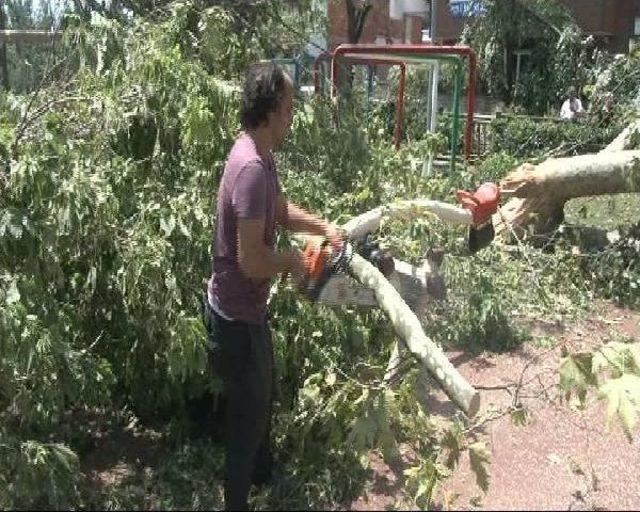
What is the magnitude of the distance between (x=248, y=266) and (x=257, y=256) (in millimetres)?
44

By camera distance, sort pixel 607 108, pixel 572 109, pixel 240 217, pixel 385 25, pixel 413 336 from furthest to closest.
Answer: pixel 385 25 < pixel 572 109 < pixel 607 108 < pixel 413 336 < pixel 240 217

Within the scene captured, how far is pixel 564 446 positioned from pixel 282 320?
1326 mm

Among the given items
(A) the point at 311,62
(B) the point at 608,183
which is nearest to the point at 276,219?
(A) the point at 311,62

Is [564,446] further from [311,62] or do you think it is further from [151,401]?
[311,62]

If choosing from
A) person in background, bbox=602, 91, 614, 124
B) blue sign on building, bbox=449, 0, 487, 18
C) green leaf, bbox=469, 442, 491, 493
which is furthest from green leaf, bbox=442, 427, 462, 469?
blue sign on building, bbox=449, 0, 487, 18

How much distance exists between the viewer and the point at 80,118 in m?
3.59

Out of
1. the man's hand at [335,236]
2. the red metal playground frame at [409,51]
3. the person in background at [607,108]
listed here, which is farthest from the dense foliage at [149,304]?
the person in background at [607,108]

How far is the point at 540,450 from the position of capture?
3.70 meters

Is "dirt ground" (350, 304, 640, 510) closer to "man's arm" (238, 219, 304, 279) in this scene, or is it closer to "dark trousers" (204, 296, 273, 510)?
"dark trousers" (204, 296, 273, 510)

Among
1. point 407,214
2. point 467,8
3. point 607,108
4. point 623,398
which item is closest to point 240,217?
point 623,398

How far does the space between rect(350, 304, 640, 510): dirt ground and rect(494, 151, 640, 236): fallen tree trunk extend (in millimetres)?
1965

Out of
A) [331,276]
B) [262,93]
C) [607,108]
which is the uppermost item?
[262,93]

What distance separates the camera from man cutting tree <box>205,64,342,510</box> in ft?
8.77

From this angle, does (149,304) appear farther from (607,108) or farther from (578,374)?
(607,108)
